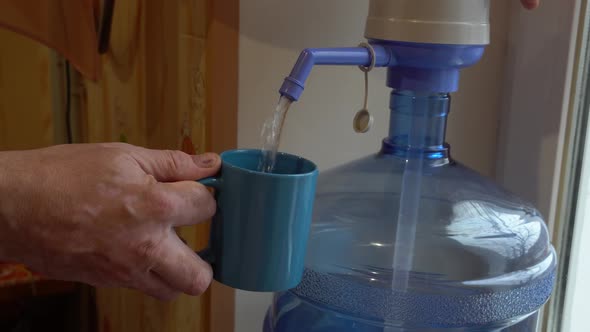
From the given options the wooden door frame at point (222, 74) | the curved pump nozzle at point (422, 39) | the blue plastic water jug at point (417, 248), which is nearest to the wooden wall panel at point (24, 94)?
the wooden door frame at point (222, 74)

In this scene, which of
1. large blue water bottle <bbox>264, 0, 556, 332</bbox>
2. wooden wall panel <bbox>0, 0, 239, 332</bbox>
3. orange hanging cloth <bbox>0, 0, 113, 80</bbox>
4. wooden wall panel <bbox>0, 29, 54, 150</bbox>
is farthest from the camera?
wooden wall panel <bbox>0, 29, 54, 150</bbox>

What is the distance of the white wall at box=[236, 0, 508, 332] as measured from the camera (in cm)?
78

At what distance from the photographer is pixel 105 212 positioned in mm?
503

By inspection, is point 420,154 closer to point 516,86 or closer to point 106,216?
point 516,86

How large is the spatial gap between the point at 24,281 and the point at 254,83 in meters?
1.01

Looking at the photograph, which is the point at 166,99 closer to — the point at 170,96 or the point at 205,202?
the point at 170,96

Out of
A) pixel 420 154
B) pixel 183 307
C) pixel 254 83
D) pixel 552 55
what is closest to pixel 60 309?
pixel 183 307

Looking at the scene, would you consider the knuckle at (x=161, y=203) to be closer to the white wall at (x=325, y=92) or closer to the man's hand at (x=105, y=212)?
the man's hand at (x=105, y=212)

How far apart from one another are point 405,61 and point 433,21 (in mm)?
49

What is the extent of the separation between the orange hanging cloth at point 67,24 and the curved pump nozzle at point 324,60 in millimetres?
598

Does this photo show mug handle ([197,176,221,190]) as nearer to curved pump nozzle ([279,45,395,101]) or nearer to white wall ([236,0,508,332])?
curved pump nozzle ([279,45,395,101])

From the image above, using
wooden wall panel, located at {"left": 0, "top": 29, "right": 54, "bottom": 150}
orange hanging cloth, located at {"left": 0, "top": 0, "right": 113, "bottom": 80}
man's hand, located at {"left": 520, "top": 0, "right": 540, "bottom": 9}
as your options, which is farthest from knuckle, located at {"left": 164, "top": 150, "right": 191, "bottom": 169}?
wooden wall panel, located at {"left": 0, "top": 29, "right": 54, "bottom": 150}

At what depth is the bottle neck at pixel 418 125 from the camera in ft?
2.29

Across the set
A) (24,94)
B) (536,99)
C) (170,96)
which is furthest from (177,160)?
(24,94)
